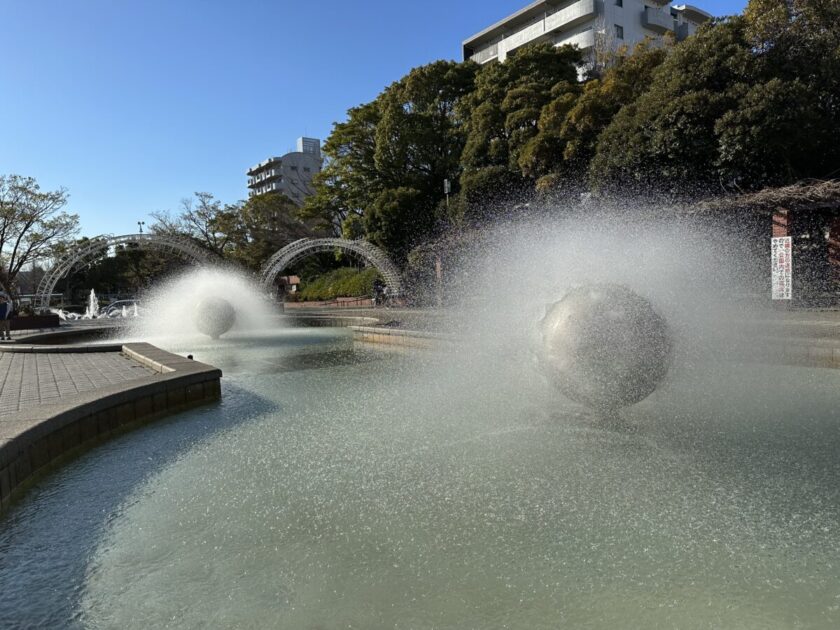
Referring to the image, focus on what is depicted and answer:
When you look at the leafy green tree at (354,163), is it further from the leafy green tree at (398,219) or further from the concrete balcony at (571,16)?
the concrete balcony at (571,16)

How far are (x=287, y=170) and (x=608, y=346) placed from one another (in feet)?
276

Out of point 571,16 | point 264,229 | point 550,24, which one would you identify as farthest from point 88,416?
point 550,24

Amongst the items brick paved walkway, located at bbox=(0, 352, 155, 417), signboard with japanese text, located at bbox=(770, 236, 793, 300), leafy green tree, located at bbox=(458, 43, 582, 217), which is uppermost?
leafy green tree, located at bbox=(458, 43, 582, 217)

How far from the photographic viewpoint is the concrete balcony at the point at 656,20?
45.4 meters

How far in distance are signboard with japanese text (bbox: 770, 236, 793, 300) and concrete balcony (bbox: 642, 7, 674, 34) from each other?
37.8m

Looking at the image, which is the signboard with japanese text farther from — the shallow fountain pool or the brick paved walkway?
the brick paved walkway

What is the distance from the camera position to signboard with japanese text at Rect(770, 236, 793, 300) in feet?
49.1

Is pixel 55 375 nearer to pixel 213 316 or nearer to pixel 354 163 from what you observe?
pixel 213 316

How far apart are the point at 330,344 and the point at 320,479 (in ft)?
37.5

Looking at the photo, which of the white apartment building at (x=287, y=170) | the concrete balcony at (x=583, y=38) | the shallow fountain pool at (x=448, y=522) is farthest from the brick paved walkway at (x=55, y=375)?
the white apartment building at (x=287, y=170)

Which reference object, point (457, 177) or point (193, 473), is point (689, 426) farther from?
point (457, 177)

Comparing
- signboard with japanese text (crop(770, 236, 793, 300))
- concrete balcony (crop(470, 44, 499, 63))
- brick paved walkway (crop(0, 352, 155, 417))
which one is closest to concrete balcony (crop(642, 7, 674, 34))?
concrete balcony (crop(470, 44, 499, 63))

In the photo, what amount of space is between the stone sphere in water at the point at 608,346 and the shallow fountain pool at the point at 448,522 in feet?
1.46

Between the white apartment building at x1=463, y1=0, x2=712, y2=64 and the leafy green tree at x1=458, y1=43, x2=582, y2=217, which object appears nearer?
the leafy green tree at x1=458, y1=43, x2=582, y2=217
